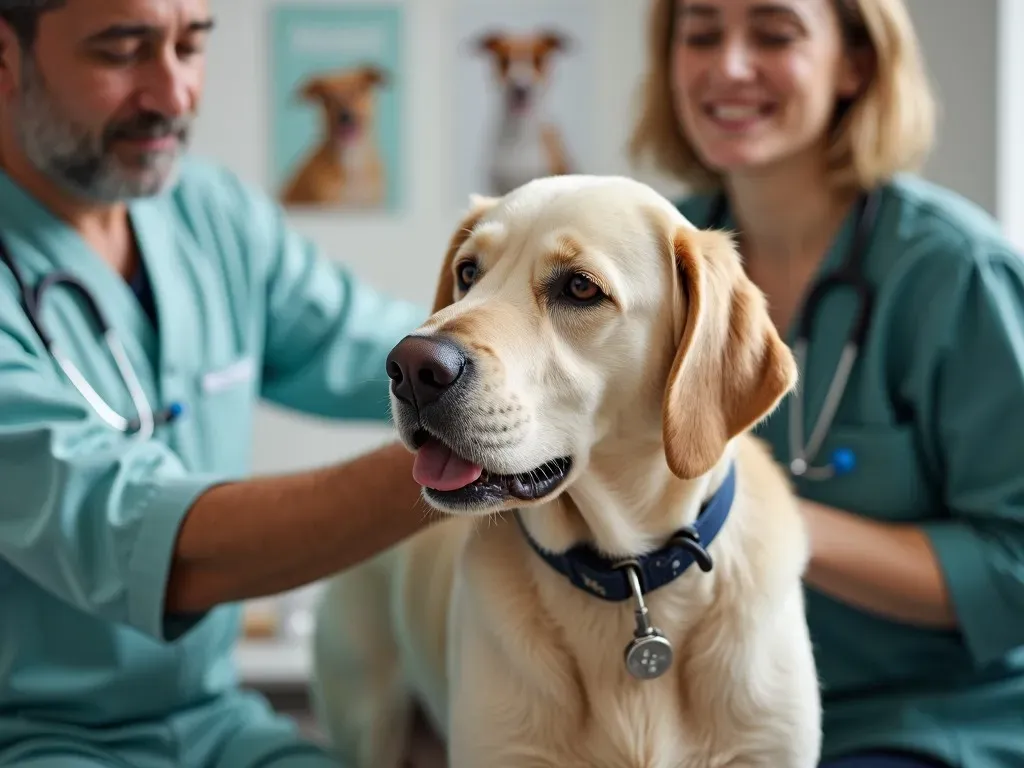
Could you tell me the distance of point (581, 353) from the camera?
1.10m

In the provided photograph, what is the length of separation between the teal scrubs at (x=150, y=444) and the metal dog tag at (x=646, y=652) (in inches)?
16.6

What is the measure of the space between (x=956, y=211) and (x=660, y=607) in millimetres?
821

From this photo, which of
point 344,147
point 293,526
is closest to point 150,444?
point 293,526

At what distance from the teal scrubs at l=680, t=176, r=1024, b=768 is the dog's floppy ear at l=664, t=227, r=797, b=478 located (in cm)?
50

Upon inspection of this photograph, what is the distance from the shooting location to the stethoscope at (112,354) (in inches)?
55.8

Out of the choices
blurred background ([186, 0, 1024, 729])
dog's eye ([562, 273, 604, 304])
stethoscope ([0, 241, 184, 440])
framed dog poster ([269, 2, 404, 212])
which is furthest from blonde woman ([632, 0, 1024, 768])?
framed dog poster ([269, 2, 404, 212])

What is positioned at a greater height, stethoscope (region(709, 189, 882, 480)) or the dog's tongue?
the dog's tongue

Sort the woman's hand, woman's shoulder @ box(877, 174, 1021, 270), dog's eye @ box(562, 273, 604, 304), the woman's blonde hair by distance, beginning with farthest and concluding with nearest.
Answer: the woman's blonde hair, woman's shoulder @ box(877, 174, 1021, 270), the woman's hand, dog's eye @ box(562, 273, 604, 304)

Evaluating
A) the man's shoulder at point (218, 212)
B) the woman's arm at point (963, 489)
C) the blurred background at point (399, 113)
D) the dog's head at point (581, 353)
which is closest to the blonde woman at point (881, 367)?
the woman's arm at point (963, 489)

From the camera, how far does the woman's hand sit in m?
1.41

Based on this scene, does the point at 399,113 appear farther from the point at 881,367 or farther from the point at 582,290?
the point at 582,290

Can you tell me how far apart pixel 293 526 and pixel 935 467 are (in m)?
0.94

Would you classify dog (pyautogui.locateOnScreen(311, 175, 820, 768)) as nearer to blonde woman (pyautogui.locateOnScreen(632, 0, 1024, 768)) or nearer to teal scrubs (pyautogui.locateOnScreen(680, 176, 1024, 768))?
blonde woman (pyautogui.locateOnScreen(632, 0, 1024, 768))

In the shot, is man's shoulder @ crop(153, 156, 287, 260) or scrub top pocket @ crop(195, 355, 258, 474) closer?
scrub top pocket @ crop(195, 355, 258, 474)
